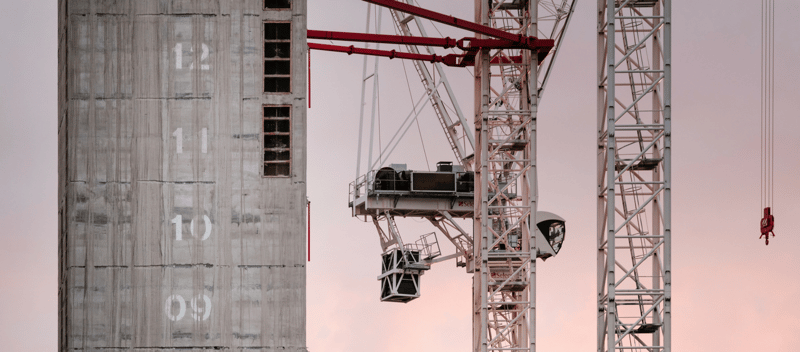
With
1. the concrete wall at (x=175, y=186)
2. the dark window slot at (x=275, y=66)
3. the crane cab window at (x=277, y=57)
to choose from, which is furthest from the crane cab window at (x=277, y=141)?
the dark window slot at (x=275, y=66)

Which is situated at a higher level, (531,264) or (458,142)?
(458,142)

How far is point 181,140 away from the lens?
74188mm

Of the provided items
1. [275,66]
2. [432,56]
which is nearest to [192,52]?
[275,66]

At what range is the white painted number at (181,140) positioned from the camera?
74125mm

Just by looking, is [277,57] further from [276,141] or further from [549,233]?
[549,233]

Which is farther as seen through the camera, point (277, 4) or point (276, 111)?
point (277, 4)

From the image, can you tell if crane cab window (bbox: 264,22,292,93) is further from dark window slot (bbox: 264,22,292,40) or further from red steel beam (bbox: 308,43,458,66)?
red steel beam (bbox: 308,43,458,66)

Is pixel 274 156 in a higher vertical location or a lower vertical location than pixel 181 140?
lower

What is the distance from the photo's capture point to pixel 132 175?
74000mm

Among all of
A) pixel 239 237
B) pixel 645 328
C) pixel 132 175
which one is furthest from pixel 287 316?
pixel 645 328

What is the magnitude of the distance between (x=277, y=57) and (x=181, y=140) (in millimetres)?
5539

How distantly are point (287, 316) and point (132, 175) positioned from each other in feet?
29.9

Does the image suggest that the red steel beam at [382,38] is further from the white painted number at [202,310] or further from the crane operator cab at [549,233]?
the crane operator cab at [549,233]

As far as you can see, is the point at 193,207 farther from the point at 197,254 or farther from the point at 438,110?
the point at 438,110
